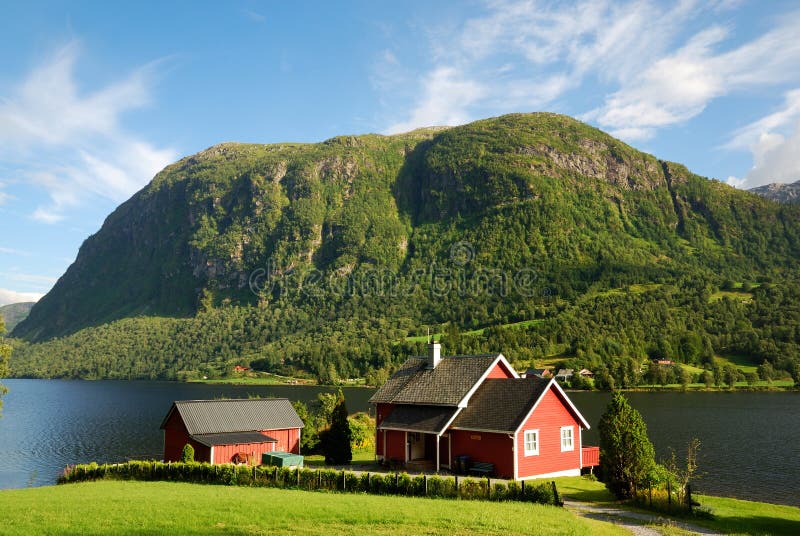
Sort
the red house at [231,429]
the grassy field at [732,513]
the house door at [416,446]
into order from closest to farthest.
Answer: the grassy field at [732,513] → the house door at [416,446] → the red house at [231,429]

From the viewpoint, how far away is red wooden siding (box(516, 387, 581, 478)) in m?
33.0

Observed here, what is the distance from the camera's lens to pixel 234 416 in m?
43.9

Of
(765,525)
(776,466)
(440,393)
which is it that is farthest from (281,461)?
(776,466)

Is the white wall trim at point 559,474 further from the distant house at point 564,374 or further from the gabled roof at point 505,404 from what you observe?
the distant house at point 564,374

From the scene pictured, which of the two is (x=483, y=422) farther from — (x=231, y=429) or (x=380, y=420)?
(x=231, y=429)

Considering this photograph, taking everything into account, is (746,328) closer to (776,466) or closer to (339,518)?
(776,466)

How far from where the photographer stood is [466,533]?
55.1 feet

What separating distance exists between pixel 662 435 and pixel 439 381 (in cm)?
3755

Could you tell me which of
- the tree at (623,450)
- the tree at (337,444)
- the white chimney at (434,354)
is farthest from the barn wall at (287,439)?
the tree at (623,450)

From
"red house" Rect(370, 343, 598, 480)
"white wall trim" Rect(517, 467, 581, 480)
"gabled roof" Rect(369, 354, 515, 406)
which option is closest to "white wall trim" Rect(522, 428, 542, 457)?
"red house" Rect(370, 343, 598, 480)

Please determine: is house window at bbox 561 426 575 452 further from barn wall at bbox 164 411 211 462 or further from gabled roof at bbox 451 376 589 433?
barn wall at bbox 164 411 211 462

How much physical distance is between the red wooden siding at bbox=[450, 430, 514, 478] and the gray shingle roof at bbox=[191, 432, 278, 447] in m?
14.9

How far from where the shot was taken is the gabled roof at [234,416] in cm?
4203

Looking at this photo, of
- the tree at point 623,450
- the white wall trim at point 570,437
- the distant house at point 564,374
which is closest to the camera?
the tree at point 623,450
